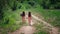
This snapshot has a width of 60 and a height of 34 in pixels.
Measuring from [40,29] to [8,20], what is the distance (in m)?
2.65

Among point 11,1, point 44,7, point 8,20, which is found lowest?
point 44,7

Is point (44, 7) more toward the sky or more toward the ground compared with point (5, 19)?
more toward the ground

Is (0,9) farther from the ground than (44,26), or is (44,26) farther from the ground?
(0,9)

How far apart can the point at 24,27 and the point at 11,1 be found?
7.07 feet

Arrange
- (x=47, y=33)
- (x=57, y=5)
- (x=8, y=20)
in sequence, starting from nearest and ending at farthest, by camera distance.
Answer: (x=47, y=33) → (x=8, y=20) → (x=57, y=5)

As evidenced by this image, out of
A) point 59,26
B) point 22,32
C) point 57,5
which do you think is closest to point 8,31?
point 22,32

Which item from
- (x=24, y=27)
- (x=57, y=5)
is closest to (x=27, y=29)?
(x=24, y=27)

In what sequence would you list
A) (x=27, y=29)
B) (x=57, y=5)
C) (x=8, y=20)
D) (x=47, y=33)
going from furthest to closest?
1. (x=57, y=5)
2. (x=8, y=20)
3. (x=27, y=29)
4. (x=47, y=33)

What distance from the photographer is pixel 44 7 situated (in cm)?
2775

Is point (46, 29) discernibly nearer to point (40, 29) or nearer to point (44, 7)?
point (40, 29)

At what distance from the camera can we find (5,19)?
47.0 ft

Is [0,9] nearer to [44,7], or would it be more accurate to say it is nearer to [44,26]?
[44,26]

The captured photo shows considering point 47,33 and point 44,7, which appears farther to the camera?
point 44,7

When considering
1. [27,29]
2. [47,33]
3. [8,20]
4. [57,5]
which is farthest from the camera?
[57,5]
